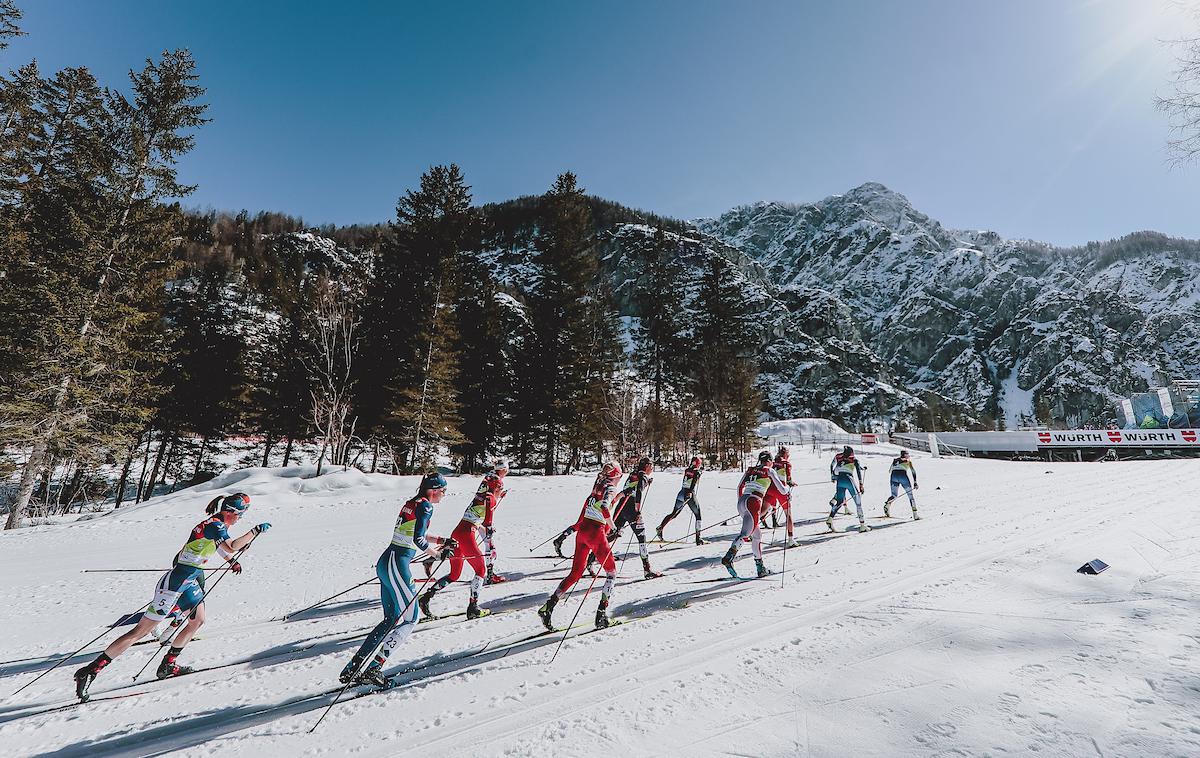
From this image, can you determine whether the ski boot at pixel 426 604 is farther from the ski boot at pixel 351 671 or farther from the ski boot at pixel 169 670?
the ski boot at pixel 169 670

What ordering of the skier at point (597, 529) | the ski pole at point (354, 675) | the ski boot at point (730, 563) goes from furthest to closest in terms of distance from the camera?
the ski boot at point (730, 563) → the skier at point (597, 529) → the ski pole at point (354, 675)

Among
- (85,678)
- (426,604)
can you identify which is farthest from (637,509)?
(85,678)

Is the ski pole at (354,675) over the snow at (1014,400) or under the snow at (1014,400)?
under

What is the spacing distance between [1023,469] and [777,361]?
261ft

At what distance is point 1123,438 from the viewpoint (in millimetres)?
40469

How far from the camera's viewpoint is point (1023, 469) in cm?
2602

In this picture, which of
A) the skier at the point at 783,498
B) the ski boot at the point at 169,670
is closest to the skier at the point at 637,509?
the skier at the point at 783,498

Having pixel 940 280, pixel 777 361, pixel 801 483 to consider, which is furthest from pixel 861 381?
pixel 940 280

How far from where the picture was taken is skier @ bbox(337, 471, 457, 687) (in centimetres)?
477

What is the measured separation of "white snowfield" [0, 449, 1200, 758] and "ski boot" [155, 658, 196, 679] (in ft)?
0.50

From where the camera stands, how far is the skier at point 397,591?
15.7 feet

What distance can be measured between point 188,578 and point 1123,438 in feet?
195

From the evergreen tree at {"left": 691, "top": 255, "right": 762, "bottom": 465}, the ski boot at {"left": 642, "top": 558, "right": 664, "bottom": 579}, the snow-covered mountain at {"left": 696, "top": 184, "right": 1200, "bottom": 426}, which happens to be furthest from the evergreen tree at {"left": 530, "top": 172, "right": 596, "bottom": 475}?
the snow-covered mountain at {"left": 696, "top": 184, "right": 1200, "bottom": 426}

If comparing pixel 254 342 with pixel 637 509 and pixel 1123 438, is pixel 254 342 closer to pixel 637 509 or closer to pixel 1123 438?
pixel 637 509
